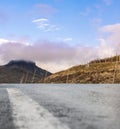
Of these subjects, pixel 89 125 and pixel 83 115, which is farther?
pixel 83 115

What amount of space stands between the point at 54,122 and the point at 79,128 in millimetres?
1167

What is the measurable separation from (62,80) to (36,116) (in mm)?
173944

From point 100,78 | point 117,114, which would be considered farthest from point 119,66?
point 117,114

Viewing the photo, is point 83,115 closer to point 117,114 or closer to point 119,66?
point 117,114

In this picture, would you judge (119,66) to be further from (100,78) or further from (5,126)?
(5,126)

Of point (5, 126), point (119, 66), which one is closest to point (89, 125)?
point (5, 126)

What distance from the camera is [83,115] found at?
43.9ft

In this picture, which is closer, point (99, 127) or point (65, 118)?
point (99, 127)

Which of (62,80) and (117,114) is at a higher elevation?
(62,80)

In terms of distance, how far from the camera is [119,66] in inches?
6663

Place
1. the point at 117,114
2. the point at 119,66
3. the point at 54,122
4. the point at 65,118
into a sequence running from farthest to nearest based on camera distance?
the point at 119,66 → the point at 117,114 → the point at 65,118 → the point at 54,122

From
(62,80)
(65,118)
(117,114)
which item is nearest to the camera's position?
(65,118)

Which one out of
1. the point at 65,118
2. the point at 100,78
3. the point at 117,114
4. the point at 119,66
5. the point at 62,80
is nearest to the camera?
the point at 65,118

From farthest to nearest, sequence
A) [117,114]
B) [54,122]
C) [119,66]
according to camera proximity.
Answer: [119,66], [117,114], [54,122]
